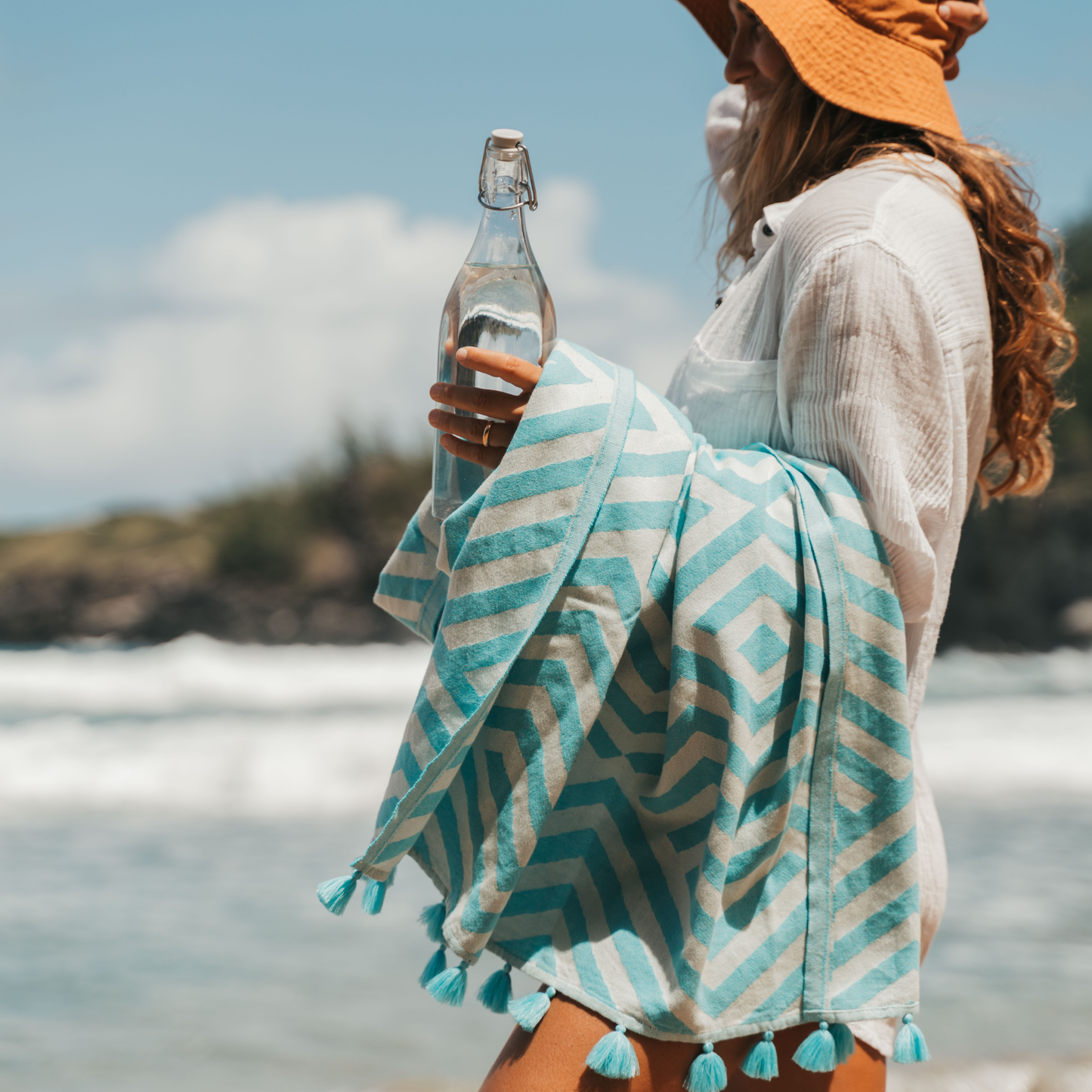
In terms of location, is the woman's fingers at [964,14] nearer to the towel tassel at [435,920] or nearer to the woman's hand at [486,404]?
the woman's hand at [486,404]

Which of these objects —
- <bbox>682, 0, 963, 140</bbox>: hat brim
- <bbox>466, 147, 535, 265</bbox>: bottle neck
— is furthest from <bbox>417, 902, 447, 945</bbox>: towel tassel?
<bbox>682, 0, 963, 140</bbox>: hat brim

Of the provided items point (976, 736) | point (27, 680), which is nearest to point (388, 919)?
point (976, 736)

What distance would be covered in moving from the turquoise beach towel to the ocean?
176 cm

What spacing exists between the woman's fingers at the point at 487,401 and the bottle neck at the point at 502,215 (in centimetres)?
20

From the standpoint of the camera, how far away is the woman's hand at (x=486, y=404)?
91 cm

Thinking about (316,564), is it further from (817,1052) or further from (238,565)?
(817,1052)

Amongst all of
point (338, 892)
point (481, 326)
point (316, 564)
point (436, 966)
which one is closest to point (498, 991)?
point (436, 966)

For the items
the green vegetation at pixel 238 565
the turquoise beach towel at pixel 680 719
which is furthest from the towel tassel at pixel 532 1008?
the green vegetation at pixel 238 565

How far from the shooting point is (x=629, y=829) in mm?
958

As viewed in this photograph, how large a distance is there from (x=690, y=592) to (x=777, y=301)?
0.36 m

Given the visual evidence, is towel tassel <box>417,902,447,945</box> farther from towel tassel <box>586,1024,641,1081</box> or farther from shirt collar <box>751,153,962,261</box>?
shirt collar <box>751,153,962,261</box>

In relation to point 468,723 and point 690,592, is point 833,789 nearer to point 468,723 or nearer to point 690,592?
point 690,592

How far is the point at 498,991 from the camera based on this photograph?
3.20 feet

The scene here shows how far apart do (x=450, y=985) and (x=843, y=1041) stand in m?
0.37
